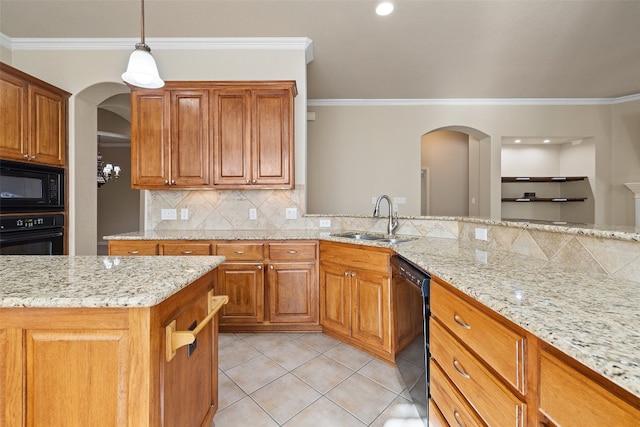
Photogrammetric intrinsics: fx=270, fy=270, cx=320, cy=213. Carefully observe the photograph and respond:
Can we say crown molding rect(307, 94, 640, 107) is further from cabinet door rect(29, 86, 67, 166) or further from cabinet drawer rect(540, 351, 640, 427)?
cabinet drawer rect(540, 351, 640, 427)

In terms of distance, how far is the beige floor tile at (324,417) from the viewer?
1426 mm

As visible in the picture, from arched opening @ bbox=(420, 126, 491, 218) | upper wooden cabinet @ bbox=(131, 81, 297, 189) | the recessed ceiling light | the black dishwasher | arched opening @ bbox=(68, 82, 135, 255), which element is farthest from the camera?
arched opening @ bbox=(420, 126, 491, 218)

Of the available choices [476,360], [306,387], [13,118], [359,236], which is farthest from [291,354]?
[13,118]

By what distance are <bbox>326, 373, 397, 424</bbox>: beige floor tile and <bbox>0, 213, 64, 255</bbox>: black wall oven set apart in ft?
8.95

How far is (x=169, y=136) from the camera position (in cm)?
262

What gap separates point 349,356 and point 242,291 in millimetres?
1039

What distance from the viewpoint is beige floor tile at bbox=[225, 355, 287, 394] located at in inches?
68.1

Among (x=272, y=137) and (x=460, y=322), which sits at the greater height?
(x=272, y=137)

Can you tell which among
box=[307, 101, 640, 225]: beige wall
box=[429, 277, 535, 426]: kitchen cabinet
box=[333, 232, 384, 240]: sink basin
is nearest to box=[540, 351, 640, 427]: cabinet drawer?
box=[429, 277, 535, 426]: kitchen cabinet

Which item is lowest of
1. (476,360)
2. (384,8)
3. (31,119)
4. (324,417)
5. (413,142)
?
(324,417)

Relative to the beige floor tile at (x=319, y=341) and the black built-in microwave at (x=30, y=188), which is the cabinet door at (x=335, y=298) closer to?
the beige floor tile at (x=319, y=341)

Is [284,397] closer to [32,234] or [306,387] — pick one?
[306,387]

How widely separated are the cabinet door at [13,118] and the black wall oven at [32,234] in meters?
0.52

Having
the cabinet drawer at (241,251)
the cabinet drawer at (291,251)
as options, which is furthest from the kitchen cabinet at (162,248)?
the cabinet drawer at (291,251)
